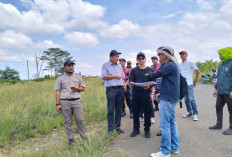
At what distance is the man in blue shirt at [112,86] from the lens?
466cm

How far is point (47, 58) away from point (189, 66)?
49428 mm

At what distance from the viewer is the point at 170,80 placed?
3.26 m

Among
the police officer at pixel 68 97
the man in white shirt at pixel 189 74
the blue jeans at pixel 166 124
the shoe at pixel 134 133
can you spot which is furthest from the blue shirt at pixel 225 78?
the police officer at pixel 68 97

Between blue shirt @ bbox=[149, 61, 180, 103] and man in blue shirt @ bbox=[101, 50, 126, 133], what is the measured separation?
5.12 ft

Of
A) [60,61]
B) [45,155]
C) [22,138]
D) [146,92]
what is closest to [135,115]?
[146,92]

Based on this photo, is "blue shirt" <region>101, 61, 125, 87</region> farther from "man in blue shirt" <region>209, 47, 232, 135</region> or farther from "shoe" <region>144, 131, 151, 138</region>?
"man in blue shirt" <region>209, 47, 232, 135</region>

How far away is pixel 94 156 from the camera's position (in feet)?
10.2

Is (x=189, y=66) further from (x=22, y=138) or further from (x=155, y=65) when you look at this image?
(x=22, y=138)

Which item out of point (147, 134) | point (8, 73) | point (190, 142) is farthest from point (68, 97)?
point (8, 73)

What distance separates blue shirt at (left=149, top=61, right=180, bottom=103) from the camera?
10.5 feet

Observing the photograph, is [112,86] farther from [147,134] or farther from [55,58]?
[55,58]

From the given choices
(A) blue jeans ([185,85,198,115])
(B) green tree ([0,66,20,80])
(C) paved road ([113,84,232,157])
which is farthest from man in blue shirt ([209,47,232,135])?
(B) green tree ([0,66,20,80])

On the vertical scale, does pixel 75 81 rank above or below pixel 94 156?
above

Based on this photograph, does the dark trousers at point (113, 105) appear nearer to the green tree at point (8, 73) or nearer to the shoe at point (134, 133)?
the shoe at point (134, 133)
